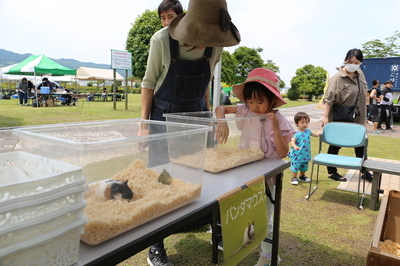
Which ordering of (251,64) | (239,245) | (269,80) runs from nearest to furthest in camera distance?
(239,245), (269,80), (251,64)

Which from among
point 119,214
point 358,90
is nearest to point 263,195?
point 119,214

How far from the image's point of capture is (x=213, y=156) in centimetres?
165

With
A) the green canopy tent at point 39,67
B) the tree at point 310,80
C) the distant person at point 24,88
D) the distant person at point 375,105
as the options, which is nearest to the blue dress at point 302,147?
the distant person at point 375,105

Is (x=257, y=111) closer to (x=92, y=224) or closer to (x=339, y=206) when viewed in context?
(x=92, y=224)

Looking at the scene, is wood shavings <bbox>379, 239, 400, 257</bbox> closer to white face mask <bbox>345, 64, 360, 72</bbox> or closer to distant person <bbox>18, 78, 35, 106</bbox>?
white face mask <bbox>345, 64, 360, 72</bbox>

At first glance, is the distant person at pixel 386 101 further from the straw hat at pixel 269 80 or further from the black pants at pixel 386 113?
the straw hat at pixel 269 80

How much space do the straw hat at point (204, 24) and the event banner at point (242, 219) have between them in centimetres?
86

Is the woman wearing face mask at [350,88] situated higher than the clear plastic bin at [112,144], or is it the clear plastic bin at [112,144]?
the woman wearing face mask at [350,88]

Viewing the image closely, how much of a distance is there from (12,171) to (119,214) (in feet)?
1.18

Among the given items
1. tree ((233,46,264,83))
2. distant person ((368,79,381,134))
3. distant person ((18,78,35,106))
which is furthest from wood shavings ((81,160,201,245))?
tree ((233,46,264,83))

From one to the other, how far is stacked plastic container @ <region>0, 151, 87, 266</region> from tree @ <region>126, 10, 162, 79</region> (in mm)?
12389

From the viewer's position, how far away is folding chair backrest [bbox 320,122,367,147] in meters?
3.87

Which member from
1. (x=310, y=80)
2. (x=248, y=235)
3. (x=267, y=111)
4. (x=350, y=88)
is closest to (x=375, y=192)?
(x=350, y=88)

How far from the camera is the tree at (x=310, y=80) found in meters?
50.0
